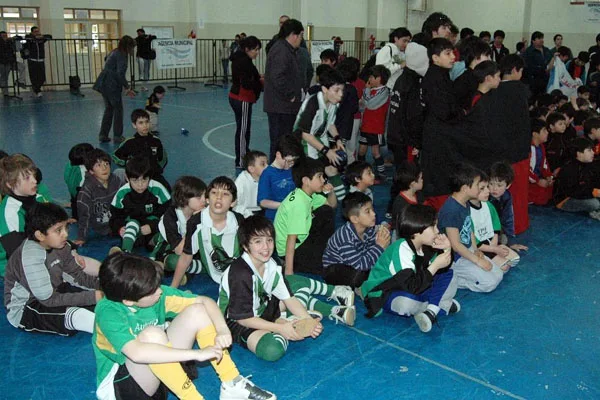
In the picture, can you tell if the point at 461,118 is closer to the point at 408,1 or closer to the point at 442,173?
the point at 442,173

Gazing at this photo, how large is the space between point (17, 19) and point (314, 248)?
1490cm

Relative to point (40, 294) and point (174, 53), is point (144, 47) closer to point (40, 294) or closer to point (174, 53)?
point (174, 53)

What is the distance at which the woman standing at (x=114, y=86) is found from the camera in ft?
32.6

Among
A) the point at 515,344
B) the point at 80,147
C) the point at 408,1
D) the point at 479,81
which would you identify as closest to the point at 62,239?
the point at 80,147

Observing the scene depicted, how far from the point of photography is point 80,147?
19.7ft

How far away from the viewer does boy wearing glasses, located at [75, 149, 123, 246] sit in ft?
18.2

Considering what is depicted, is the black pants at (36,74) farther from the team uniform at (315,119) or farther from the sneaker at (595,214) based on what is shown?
the sneaker at (595,214)

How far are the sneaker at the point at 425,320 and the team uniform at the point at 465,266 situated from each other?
67 centimetres

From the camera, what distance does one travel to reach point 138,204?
5477 mm

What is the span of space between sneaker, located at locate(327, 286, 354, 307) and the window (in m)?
15.3

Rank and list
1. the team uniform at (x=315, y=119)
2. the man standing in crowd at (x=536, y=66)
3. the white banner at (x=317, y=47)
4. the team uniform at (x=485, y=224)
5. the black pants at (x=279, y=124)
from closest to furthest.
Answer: the team uniform at (x=485, y=224), the team uniform at (x=315, y=119), the black pants at (x=279, y=124), the man standing in crowd at (x=536, y=66), the white banner at (x=317, y=47)

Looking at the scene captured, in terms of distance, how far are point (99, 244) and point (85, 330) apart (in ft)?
6.05

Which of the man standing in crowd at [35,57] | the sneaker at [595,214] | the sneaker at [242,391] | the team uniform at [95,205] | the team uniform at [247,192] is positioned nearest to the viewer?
the sneaker at [242,391]

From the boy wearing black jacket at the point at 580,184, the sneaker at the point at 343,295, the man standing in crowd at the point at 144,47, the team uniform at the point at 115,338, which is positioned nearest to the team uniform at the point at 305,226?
the sneaker at the point at 343,295
